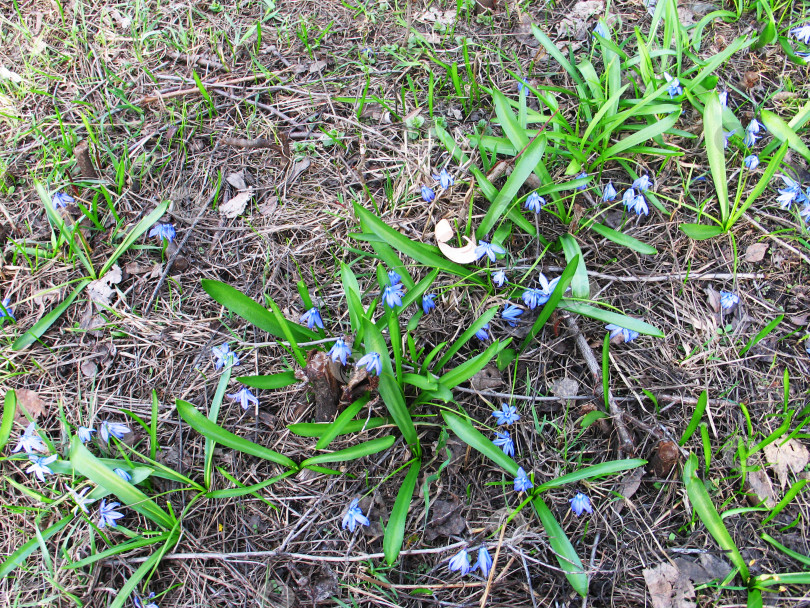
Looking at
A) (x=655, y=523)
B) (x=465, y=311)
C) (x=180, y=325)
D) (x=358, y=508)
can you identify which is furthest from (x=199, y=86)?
(x=655, y=523)

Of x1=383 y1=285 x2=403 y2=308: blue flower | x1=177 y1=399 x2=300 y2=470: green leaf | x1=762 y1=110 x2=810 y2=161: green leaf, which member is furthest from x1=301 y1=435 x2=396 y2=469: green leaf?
x1=762 y1=110 x2=810 y2=161: green leaf

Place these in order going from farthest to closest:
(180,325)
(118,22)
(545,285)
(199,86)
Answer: (118,22) < (199,86) < (180,325) < (545,285)

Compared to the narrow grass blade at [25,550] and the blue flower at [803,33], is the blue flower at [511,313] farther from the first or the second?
the blue flower at [803,33]

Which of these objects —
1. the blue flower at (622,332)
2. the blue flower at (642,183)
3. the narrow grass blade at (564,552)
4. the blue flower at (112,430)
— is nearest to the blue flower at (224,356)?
the blue flower at (112,430)

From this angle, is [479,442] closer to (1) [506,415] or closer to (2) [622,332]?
(1) [506,415]

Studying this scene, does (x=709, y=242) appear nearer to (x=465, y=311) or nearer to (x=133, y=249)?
(x=465, y=311)

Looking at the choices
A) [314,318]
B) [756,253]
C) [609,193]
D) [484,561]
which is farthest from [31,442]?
[756,253]

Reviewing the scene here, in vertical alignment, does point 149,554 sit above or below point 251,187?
below
